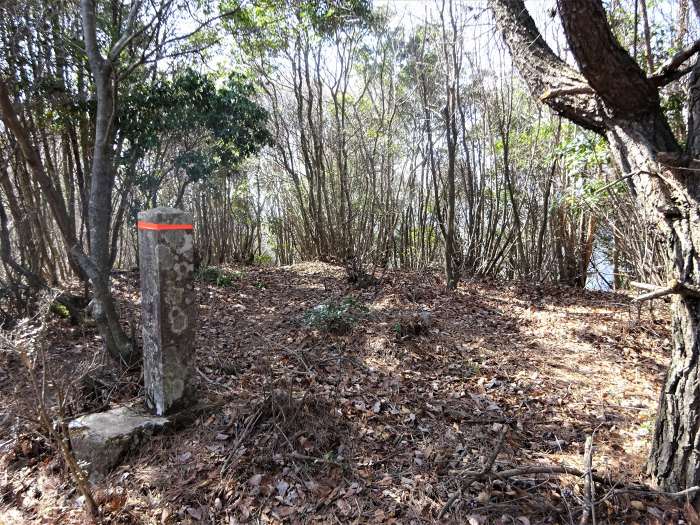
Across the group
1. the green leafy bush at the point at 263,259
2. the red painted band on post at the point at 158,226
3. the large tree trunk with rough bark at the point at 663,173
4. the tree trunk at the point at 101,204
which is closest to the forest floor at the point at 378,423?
the tree trunk at the point at 101,204

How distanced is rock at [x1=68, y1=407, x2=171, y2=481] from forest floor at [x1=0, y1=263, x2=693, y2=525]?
2.7 inches

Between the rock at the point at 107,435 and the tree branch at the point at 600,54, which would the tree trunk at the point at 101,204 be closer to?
the rock at the point at 107,435

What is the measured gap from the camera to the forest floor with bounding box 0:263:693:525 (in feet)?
6.64

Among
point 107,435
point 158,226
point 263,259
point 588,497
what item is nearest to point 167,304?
point 158,226

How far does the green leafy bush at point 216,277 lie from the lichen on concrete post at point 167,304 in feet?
12.0

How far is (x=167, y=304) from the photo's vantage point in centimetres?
237

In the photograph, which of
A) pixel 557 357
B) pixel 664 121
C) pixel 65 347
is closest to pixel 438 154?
pixel 557 357

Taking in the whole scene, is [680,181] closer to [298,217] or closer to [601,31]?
[601,31]

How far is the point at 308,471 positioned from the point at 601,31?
2620 millimetres

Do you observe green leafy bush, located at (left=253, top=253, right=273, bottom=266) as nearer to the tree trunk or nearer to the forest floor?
the forest floor

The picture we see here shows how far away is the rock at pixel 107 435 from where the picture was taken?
7.55 ft

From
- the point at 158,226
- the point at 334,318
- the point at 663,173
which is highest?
the point at 663,173

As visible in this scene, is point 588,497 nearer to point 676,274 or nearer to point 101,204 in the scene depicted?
point 676,274

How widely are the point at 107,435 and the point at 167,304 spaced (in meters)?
0.85
